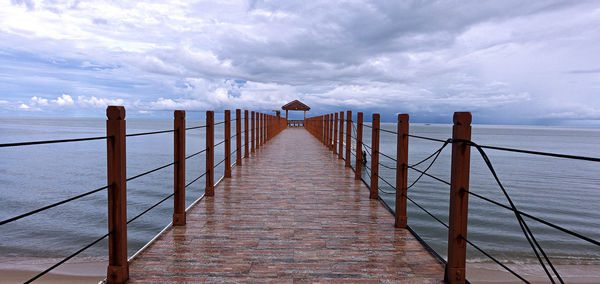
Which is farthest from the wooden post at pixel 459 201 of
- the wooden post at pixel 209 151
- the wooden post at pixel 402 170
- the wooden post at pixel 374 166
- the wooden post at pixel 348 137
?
the wooden post at pixel 348 137

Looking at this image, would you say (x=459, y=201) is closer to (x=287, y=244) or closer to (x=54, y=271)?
(x=287, y=244)

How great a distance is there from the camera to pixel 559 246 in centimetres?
604

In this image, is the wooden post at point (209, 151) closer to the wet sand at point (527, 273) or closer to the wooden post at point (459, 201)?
the wooden post at point (459, 201)

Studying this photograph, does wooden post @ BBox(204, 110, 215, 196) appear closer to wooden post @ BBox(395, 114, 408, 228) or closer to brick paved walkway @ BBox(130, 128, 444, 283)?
brick paved walkway @ BBox(130, 128, 444, 283)

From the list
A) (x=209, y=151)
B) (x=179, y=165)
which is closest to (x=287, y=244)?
(x=179, y=165)

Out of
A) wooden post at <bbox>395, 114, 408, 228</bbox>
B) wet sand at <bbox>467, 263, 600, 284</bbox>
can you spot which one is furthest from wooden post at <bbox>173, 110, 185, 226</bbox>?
wet sand at <bbox>467, 263, 600, 284</bbox>

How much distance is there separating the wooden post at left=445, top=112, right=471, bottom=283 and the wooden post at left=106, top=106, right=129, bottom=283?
5.78ft

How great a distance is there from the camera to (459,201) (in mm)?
1963

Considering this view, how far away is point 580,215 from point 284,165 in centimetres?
690

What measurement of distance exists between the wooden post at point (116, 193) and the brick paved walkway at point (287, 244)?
0.12m

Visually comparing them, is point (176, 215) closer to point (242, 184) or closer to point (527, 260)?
point (242, 184)

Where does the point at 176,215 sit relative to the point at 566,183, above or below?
above

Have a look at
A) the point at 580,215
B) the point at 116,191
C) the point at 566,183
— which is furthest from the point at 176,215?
the point at 566,183

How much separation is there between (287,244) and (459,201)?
115 centimetres
